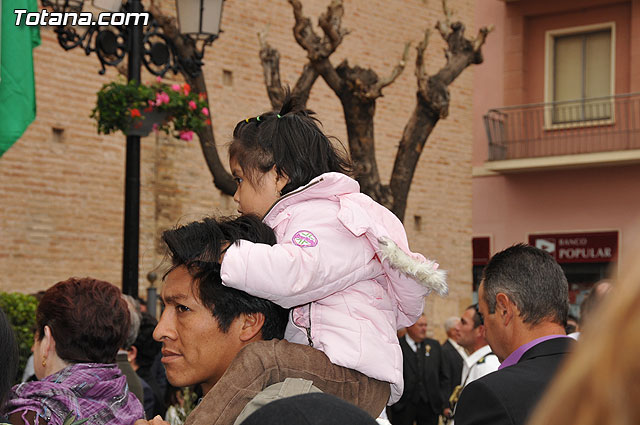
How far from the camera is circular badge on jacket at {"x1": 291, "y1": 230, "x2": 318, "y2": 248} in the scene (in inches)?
108

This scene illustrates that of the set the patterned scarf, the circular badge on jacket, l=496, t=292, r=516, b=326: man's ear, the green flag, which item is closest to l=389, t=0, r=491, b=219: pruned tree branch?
the green flag

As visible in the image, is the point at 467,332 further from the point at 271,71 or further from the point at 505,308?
the point at 505,308

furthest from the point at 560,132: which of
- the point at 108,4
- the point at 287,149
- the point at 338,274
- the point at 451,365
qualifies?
the point at 338,274

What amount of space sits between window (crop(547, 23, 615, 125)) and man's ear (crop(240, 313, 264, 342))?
67.0ft

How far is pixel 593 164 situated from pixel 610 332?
22015 mm

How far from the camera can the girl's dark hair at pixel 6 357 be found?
2625 millimetres

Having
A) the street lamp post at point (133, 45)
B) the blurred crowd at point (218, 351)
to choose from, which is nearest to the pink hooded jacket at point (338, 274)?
the blurred crowd at point (218, 351)

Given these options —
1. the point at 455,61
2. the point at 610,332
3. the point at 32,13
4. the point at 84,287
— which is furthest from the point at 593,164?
the point at 610,332

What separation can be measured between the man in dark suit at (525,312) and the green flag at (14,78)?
105 inches

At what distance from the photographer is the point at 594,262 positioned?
22125mm

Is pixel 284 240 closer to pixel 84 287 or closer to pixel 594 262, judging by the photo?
pixel 84 287

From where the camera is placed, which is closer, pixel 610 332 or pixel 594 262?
pixel 610 332

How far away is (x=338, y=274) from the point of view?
277 cm

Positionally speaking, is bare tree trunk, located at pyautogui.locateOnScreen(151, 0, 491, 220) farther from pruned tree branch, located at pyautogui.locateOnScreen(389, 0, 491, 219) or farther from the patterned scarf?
the patterned scarf
